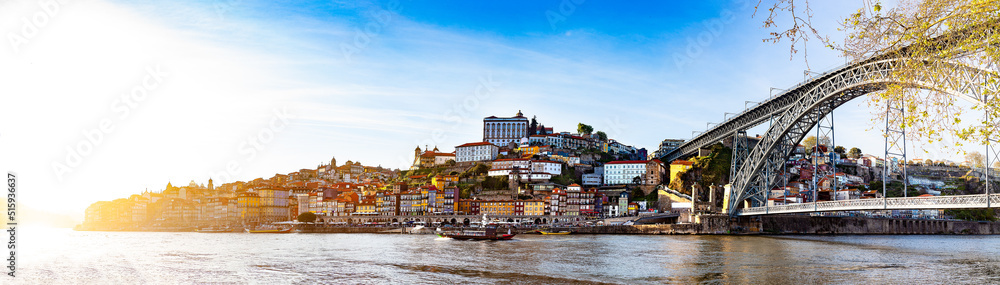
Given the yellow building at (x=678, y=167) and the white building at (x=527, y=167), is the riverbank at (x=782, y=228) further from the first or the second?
the white building at (x=527, y=167)

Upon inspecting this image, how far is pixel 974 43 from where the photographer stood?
6781 mm

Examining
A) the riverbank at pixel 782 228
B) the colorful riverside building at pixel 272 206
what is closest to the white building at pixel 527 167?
the riverbank at pixel 782 228

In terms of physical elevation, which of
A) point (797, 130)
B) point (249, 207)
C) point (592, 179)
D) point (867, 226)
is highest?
point (797, 130)

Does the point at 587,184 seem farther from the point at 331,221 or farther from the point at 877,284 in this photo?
the point at 877,284

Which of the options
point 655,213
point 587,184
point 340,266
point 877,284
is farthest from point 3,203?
point 877,284

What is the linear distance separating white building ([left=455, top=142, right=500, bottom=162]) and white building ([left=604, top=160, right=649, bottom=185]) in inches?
623

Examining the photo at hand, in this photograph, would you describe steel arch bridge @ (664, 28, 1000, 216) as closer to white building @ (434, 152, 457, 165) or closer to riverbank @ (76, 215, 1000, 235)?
riverbank @ (76, 215, 1000, 235)

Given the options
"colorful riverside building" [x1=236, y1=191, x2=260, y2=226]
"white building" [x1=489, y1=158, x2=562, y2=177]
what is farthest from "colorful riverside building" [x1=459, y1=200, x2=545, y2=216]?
"colorful riverside building" [x1=236, y1=191, x2=260, y2=226]

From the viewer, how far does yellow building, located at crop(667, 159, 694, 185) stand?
236 ft

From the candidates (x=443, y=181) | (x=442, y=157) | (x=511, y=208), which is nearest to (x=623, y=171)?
(x=511, y=208)

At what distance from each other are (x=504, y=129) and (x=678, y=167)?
3196 centimetres

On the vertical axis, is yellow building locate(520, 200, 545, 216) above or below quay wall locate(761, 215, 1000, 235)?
above

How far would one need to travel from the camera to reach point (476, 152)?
301ft

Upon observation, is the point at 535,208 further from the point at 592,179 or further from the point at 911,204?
the point at 911,204
